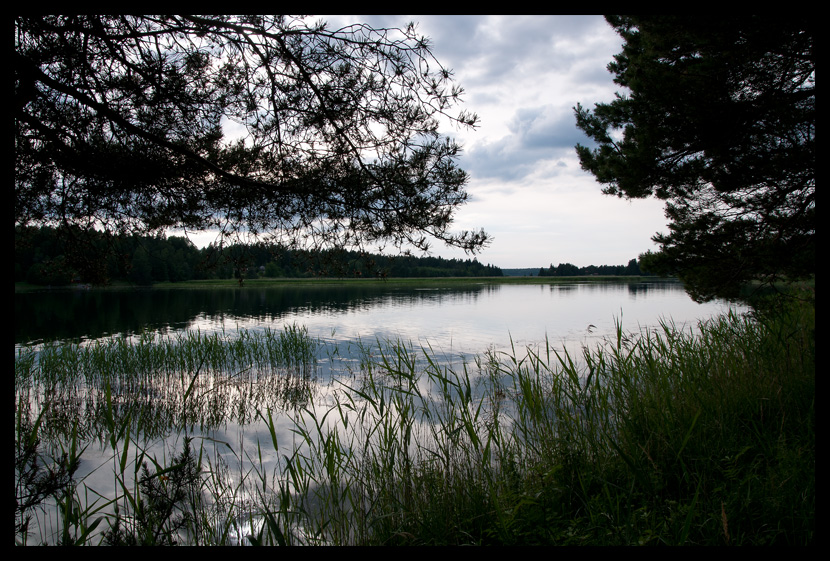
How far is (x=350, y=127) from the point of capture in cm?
372

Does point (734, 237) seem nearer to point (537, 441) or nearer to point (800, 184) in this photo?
point (800, 184)

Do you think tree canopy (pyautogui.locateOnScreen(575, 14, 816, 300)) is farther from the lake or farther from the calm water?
the calm water

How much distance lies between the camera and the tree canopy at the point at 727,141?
14.9 ft

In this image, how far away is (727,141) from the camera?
16.8 feet

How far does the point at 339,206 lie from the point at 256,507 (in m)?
2.47

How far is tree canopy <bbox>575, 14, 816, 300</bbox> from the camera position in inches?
179

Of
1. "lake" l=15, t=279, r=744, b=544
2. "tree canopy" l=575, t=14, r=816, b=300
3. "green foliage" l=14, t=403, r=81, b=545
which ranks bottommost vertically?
"lake" l=15, t=279, r=744, b=544

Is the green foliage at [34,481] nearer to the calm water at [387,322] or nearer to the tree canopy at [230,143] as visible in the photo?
the tree canopy at [230,143]

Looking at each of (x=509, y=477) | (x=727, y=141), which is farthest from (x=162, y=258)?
(x=727, y=141)

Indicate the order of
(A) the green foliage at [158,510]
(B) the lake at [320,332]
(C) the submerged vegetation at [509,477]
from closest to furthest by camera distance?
(A) the green foliage at [158,510] → (C) the submerged vegetation at [509,477] → (B) the lake at [320,332]

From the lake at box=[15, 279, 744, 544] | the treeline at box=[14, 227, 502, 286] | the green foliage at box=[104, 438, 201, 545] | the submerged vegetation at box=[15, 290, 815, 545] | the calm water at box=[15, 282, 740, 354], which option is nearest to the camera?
the green foliage at box=[104, 438, 201, 545]

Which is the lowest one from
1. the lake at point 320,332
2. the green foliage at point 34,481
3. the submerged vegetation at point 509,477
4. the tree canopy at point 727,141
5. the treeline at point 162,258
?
the lake at point 320,332

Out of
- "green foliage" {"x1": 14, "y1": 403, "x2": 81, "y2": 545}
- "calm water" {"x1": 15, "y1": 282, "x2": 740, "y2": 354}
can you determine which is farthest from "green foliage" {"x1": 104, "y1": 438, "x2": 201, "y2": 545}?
"calm water" {"x1": 15, "y1": 282, "x2": 740, "y2": 354}

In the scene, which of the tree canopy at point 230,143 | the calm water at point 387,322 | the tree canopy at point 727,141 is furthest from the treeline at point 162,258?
the calm water at point 387,322
